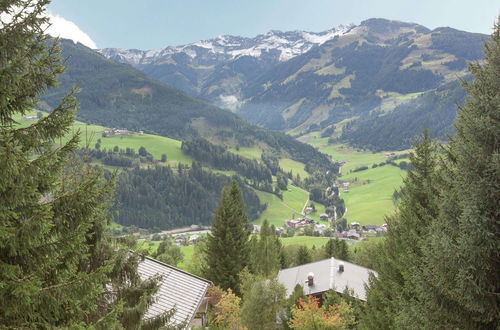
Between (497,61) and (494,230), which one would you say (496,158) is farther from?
(497,61)

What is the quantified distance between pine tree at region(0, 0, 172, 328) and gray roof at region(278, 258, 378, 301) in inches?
1871

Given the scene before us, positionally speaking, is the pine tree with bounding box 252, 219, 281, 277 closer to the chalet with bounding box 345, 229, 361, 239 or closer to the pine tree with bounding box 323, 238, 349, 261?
the pine tree with bounding box 323, 238, 349, 261

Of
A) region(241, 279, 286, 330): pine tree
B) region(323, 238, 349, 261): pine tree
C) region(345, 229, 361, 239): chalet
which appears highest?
region(241, 279, 286, 330): pine tree


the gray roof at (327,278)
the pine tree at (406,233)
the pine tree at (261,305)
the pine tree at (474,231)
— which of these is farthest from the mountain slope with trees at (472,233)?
the gray roof at (327,278)

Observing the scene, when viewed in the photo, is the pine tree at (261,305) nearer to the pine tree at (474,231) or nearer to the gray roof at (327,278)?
the gray roof at (327,278)

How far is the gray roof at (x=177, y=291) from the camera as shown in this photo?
786 inches

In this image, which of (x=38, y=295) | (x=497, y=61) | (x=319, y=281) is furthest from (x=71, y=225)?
(x=319, y=281)

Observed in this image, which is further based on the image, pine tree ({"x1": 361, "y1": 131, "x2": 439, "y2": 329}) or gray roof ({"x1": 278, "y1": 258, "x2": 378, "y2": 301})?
gray roof ({"x1": 278, "y1": 258, "x2": 378, "y2": 301})

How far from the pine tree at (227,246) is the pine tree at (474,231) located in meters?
36.2

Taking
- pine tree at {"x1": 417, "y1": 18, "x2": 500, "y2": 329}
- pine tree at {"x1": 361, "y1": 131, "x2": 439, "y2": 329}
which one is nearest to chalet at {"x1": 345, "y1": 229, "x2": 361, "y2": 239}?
pine tree at {"x1": 361, "y1": 131, "x2": 439, "y2": 329}

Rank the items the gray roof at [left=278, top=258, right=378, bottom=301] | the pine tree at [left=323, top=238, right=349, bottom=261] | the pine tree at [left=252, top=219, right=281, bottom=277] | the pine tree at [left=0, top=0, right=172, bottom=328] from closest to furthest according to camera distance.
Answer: the pine tree at [left=0, top=0, right=172, bottom=328] → the gray roof at [left=278, top=258, right=378, bottom=301] → the pine tree at [left=252, top=219, right=281, bottom=277] → the pine tree at [left=323, top=238, right=349, bottom=261]

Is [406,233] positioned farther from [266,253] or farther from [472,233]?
[266,253]

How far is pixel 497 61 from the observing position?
12.0 meters

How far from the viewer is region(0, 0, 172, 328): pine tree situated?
7316 mm
